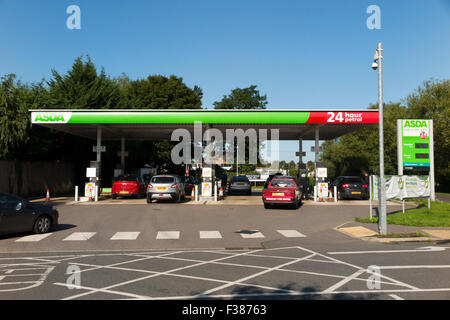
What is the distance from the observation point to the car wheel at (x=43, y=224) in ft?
40.3

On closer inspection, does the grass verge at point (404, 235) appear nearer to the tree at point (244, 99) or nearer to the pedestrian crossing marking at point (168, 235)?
the pedestrian crossing marking at point (168, 235)

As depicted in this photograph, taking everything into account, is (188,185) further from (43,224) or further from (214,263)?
(214,263)

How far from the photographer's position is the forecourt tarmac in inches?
239

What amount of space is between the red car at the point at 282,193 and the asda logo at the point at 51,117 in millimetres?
13017

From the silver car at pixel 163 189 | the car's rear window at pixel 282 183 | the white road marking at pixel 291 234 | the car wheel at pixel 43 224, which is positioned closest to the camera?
the car wheel at pixel 43 224

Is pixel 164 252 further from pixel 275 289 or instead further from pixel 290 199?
pixel 290 199

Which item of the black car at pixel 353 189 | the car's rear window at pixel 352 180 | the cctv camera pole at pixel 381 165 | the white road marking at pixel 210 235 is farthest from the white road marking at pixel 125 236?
the car's rear window at pixel 352 180

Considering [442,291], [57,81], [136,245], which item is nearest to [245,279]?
[442,291]

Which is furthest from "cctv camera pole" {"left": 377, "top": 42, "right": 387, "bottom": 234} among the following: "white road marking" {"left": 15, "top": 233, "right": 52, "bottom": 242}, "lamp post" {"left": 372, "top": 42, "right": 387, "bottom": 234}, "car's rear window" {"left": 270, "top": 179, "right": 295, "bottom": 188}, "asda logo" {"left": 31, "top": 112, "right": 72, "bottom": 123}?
"asda logo" {"left": 31, "top": 112, "right": 72, "bottom": 123}

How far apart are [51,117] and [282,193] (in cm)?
1459

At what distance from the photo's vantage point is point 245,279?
22.4 feet

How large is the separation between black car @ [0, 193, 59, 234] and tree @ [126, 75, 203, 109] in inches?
1238

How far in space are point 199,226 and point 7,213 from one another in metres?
6.15

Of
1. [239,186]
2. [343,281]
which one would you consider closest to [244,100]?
[239,186]
